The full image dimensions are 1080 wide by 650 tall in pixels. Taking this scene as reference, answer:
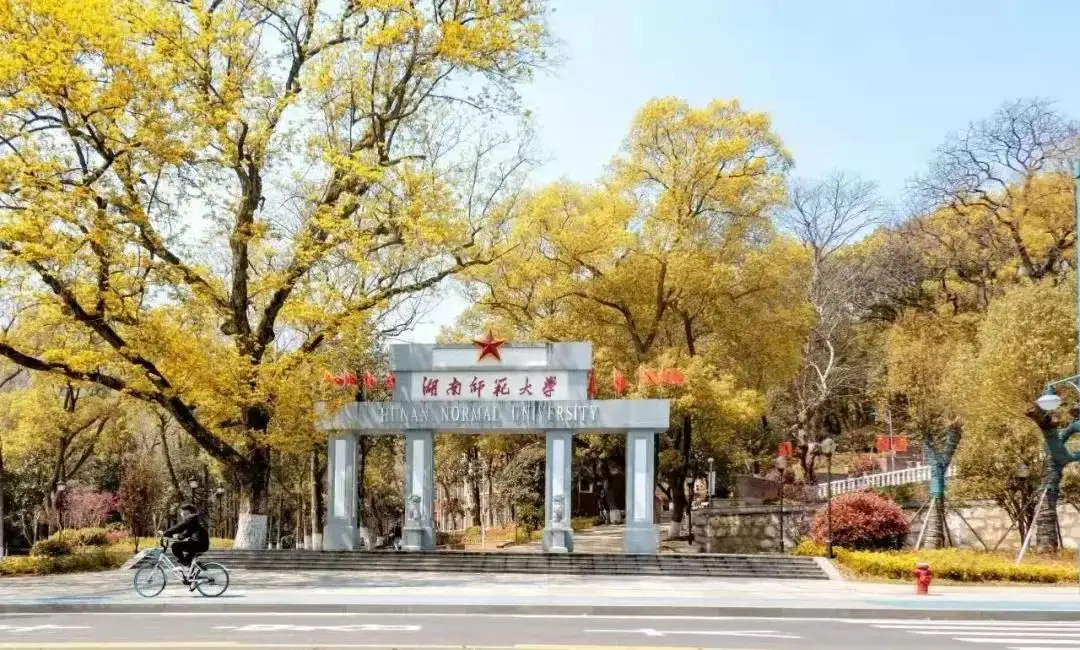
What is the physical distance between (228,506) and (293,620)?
116ft

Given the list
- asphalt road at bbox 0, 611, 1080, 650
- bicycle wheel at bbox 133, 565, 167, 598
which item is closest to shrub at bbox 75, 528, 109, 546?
bicycle wheel at bbox 133, 565, 167, 598

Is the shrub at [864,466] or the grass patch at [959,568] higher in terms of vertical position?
the shrub at [864,466]

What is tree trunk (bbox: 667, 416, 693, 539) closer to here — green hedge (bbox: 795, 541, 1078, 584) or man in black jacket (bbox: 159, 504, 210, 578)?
green hedge (bbox: 795, 541, 1078, 584)

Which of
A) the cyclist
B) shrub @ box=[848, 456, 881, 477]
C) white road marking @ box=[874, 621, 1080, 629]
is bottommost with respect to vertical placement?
white road marking @ box=[874, 621, 1080, 629]

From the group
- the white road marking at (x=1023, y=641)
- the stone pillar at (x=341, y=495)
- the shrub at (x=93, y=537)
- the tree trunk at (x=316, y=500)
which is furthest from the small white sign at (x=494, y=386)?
the white road marking at (x=1023, y=641)

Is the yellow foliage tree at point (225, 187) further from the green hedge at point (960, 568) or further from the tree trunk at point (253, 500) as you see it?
the green hedge at point (960, 568)

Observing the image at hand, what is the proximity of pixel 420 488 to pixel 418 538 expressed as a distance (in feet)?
4.29

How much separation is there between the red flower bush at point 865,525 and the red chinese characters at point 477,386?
31.2 feet

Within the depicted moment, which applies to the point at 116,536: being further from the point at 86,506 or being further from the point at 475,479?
the point at 475,479

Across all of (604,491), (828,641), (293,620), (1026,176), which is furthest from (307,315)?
(604,491)

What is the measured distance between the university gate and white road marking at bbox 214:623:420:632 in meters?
15.0

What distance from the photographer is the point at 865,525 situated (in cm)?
2597

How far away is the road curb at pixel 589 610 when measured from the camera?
14258mm

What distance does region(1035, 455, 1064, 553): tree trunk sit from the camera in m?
24.9
